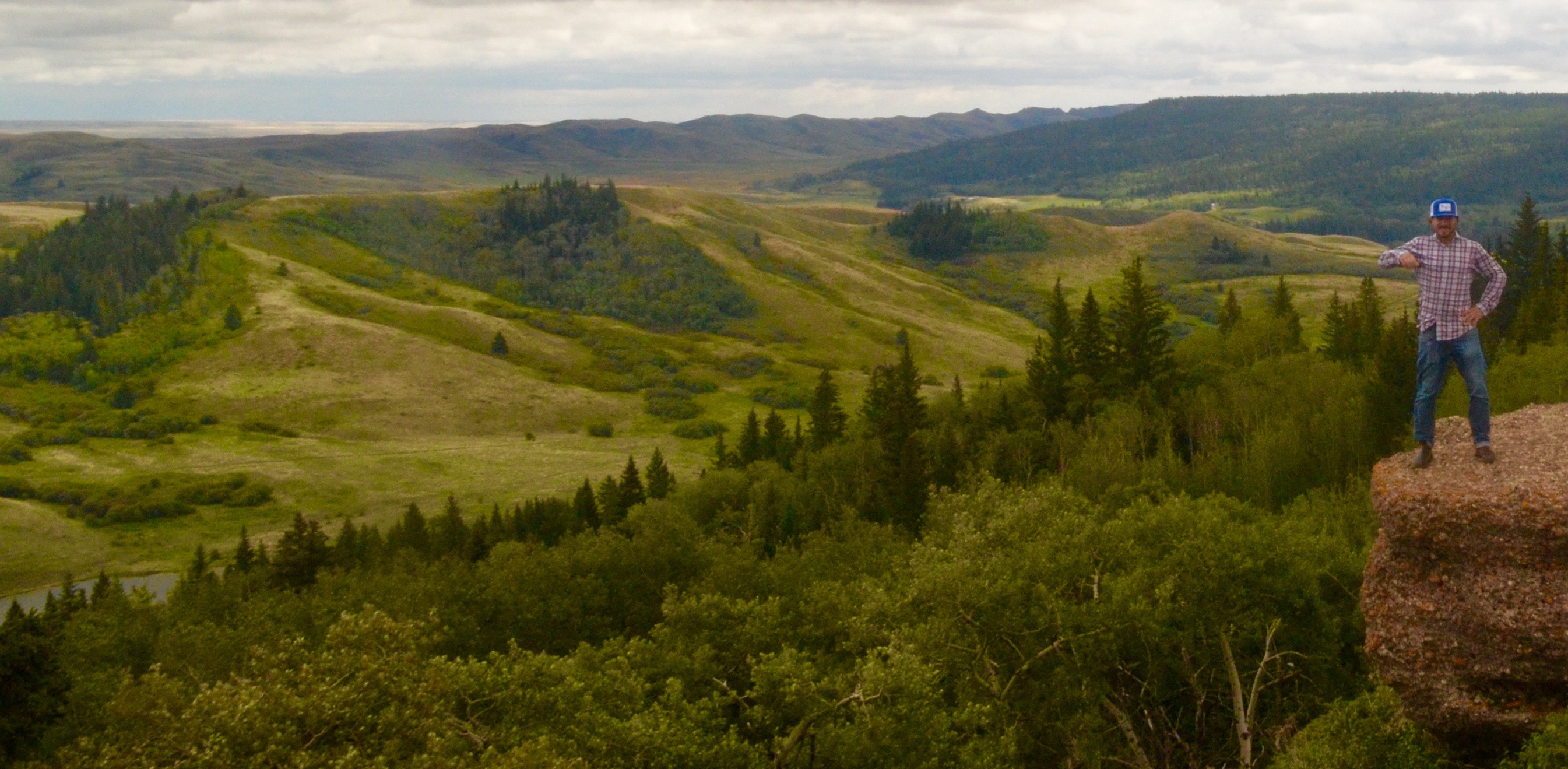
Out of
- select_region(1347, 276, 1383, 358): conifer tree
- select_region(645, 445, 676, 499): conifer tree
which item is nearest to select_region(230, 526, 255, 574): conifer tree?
select_region(645, 445, 676, 499): conifer tree

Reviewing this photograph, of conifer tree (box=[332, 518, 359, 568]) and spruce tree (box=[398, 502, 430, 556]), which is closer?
conifer tree (box=[332, 518, 359, 568])

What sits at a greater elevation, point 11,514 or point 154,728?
point 154,728

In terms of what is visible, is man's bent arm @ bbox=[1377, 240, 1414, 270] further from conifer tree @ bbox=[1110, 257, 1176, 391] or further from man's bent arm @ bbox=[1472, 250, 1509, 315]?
conifer tree @ bbox=[1110, 257, 1176, 391]

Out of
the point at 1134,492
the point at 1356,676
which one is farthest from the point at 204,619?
the point at 1356,676

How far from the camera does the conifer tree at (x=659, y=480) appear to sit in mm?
126062

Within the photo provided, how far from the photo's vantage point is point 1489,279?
2227 cm

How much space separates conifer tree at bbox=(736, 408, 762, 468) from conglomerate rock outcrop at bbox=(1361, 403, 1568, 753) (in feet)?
377

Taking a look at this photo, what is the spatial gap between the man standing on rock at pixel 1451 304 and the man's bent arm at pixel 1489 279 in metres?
0.02

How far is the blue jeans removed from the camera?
21891 mm

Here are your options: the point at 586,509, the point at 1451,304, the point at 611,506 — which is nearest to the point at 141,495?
the point at 586,509

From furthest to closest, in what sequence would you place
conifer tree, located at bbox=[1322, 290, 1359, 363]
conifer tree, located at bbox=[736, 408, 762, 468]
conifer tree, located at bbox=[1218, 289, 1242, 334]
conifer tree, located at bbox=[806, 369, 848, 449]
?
conifer tree, located at bbox=[1218, 289, 1242, 334] < conifer tree, located at bbox=[736, 408, 762, 468] < conifer tree, located at bbox=[806, 369, 848, 449] < conifer tree, located at bbox=[1322, 290, 1359, 363]

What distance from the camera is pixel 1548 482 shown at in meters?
20.2

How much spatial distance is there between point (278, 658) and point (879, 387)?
101 metres

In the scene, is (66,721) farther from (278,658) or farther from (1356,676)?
(1356,676)
